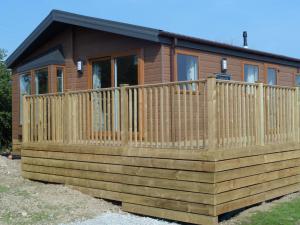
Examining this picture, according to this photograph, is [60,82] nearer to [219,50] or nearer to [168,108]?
[219,50]

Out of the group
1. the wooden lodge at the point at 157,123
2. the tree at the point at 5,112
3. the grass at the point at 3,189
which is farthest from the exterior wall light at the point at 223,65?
the tree at the point at 5,112

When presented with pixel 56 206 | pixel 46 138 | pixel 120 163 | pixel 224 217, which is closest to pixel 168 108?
pixel 120 163

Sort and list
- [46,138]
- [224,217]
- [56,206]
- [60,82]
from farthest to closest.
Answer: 1. [60,82]
2. [46,138]
3. [56,206]
4. [224,217]

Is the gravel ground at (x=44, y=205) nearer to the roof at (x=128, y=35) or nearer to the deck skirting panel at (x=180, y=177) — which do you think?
the deck skirting panel at (x=180, y=177)

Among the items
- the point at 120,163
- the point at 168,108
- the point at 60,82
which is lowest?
the point at 120,163

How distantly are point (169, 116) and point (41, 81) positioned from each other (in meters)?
6.33

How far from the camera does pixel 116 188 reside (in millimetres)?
8750

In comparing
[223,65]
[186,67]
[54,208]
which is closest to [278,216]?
[54,208]

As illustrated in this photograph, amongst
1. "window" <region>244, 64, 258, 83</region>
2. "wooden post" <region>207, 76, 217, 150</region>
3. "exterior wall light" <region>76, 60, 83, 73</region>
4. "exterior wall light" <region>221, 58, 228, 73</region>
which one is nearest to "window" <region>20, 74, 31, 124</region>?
"exterior wall light" <region>76, 60, 83, 73</region>

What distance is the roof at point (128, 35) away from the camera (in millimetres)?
10133

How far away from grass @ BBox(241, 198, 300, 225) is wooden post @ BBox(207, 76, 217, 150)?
58.8 inches

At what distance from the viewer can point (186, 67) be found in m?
10.9

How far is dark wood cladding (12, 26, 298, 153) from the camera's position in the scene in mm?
10297

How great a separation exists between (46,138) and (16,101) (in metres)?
4.84
